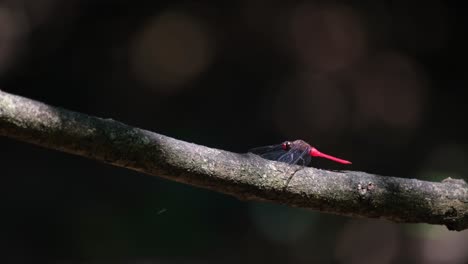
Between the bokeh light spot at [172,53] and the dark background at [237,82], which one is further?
the bokeh light spot at [172,53]

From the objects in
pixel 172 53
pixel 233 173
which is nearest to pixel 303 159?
pixel 233 173

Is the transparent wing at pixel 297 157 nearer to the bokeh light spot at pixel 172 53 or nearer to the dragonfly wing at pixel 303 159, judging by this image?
the dragonfly wing at pixel 303 159

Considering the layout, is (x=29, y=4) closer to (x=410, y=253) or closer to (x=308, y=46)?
(x=308, y=46)

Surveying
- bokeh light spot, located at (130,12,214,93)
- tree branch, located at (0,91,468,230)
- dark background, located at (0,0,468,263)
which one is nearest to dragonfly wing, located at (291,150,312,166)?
tree branch, located at (0,91,468,230)

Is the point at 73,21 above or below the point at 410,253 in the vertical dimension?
above

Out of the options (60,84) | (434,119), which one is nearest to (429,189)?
(434,119)

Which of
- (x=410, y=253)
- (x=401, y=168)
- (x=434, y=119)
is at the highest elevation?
(x=434, y=119)

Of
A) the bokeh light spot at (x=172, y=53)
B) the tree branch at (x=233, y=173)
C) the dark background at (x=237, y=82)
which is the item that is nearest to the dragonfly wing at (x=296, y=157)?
the tree branch at (x=233, y=173)

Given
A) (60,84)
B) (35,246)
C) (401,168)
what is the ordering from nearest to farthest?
(35,246) < (401,168) < (60,84)
